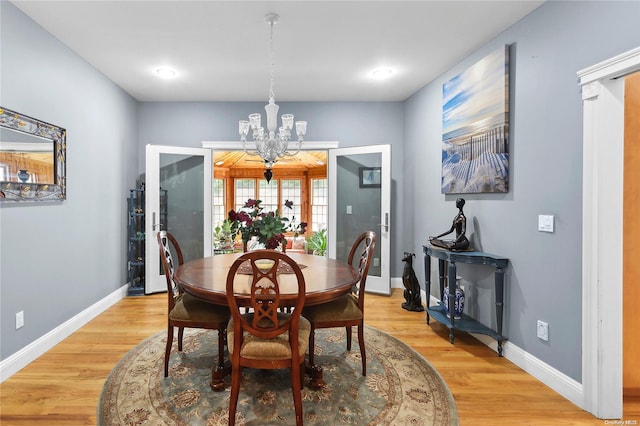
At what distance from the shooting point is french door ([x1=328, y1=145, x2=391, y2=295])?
4305 millimetres

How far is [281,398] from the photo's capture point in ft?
6.46

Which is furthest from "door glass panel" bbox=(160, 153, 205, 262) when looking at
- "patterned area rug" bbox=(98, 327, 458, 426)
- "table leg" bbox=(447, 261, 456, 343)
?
"table leg" bbox=(447, 261, 456, 343)

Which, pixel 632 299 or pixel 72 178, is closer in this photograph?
pixel 632 299

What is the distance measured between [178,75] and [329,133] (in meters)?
2.00

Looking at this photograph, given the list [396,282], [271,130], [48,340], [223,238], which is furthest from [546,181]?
[223,238]

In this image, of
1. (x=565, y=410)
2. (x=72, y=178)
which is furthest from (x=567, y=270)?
(x=72, y=178)

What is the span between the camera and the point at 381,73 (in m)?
3.59

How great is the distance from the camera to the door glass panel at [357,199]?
4441 mm

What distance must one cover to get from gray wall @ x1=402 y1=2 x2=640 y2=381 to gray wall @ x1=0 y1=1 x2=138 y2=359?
362cm

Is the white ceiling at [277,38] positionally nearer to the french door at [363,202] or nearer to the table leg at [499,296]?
the french door at [363,202]

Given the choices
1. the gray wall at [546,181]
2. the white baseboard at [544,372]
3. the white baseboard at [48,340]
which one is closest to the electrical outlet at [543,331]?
the gray wall at [546,181]

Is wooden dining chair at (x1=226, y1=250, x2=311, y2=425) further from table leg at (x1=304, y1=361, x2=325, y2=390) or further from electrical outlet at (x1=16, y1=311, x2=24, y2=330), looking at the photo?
electrical outlet at (x1=16, y1=311, x2=24, y2=330)

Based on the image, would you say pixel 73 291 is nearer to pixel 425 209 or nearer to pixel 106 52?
pixel 106 52

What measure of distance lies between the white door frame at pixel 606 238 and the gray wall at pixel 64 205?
3708 mm
